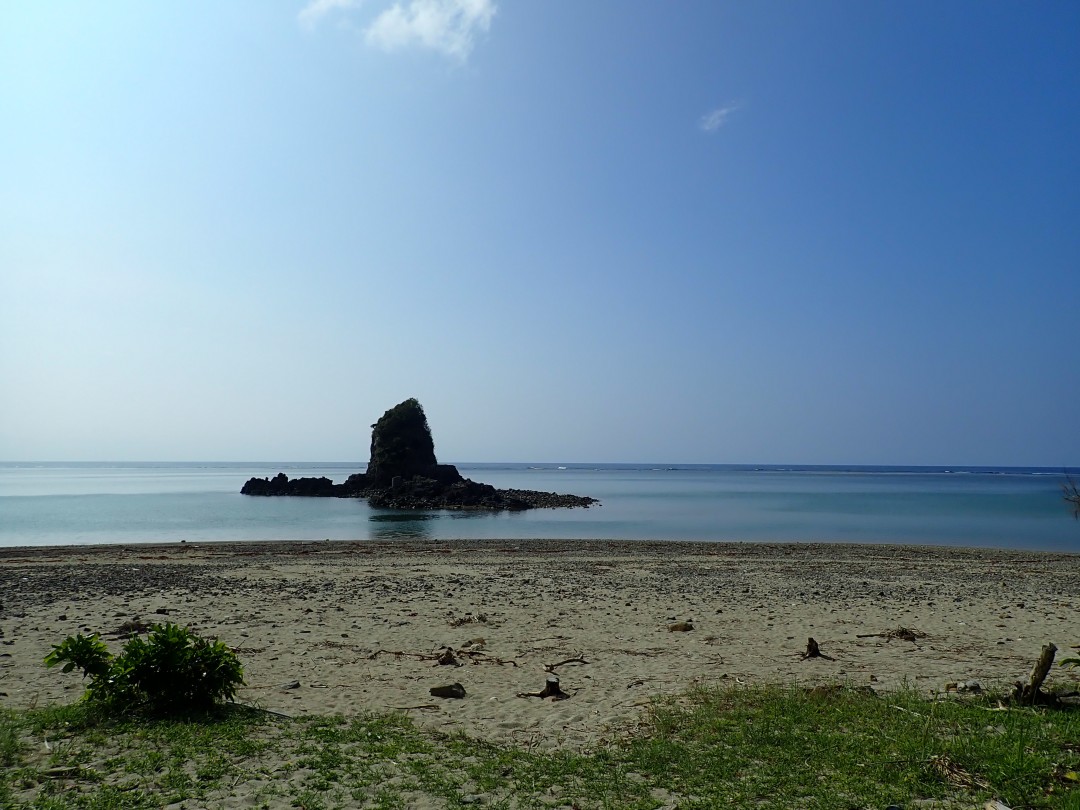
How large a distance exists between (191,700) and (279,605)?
9.11 meters

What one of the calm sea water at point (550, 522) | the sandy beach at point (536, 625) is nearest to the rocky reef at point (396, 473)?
the calm sea water at point (550, 522)

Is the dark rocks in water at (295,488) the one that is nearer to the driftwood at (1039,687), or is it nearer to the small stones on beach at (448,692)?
the small stones on beach at (448,692)

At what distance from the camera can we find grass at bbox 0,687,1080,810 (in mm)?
6395

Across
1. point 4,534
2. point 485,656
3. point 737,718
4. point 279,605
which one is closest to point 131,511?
point 4,534

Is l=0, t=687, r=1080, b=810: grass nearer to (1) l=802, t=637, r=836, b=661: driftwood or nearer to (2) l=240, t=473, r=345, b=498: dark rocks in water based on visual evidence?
(1) l=802, t=637, r=836, b=661: driftwood

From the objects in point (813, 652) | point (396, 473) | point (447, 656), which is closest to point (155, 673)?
point (447, 656)

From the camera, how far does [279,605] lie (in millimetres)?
17531

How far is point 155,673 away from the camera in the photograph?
340 inches

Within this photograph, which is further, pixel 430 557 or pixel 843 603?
pixel 430 557

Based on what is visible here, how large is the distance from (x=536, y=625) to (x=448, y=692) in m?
5.49

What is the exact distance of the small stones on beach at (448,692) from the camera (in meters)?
10.3

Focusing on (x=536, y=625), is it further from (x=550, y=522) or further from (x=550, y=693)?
(x=550, y=522)

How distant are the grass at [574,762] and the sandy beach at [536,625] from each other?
974mm

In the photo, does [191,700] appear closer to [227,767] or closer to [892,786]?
[227,767]
